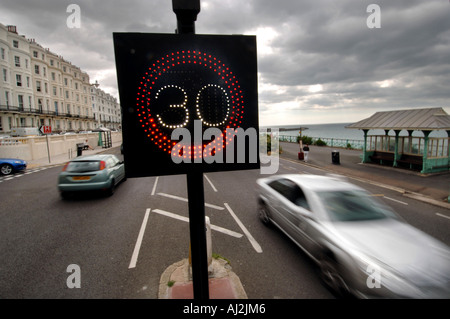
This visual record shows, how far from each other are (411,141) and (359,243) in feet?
50.0

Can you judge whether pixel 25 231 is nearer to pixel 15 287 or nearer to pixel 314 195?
pixel 15 287

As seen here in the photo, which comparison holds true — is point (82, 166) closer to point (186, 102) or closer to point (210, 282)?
point (210, 282)

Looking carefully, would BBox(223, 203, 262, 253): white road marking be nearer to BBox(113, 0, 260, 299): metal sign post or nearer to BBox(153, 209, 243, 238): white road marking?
BBox(153, 209, 243, 238): white road marking

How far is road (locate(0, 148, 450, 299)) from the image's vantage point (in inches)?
159

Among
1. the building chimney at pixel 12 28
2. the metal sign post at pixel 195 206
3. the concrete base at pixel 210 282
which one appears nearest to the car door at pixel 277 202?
the concrete base at pixel 210 282

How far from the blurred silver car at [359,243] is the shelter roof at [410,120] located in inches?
458

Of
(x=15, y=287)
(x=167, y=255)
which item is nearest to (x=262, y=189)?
(x=167, y=255)

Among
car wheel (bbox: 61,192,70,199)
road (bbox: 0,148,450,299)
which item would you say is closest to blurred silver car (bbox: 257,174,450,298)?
road (bbox: 0,148,450,299)

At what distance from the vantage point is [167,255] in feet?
16.5

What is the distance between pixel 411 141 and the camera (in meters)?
15.1

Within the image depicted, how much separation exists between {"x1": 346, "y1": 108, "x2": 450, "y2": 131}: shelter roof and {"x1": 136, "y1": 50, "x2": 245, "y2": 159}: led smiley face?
603 inches

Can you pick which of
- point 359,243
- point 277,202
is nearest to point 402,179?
point 277,202
